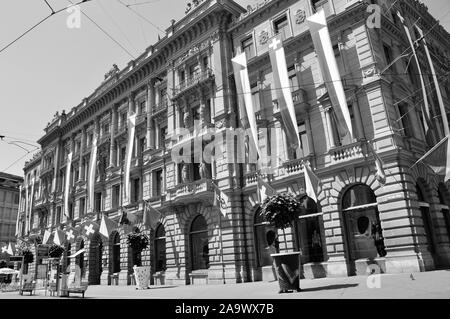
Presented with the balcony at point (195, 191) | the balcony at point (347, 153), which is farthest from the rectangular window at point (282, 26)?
the balcony at point (195, 191)

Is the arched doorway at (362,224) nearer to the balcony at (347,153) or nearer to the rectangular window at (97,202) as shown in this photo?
the balcony at (347,153)

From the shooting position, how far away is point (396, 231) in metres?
18.3

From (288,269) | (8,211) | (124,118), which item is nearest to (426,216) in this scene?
(288,269)

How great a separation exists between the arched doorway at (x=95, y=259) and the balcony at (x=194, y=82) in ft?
59.7

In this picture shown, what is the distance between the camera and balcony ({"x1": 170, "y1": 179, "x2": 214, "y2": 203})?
25891 mm

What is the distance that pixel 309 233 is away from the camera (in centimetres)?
2227

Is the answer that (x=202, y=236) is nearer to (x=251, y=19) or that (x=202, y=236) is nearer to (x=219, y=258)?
(x=219, y=258)

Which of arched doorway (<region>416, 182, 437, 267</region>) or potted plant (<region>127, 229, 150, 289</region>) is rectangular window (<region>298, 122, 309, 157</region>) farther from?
potted plant (<region>127, 229, 150, 289</region>)

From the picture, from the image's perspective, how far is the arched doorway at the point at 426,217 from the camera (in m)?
19.9

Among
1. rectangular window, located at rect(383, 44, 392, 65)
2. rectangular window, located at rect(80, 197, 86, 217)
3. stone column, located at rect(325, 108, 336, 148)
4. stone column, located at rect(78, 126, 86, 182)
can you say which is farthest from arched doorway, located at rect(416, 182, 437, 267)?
stone column, located at rect(78, 126, 86, 182)

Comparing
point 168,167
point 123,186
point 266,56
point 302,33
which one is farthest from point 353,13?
point 123,186

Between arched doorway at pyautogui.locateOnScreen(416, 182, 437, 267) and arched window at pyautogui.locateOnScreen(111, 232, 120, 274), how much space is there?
87.8 feet

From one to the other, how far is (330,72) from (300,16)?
7.64 meters

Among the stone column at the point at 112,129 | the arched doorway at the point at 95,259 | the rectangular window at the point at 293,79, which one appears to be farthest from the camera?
the stone column at the point at 112,129
